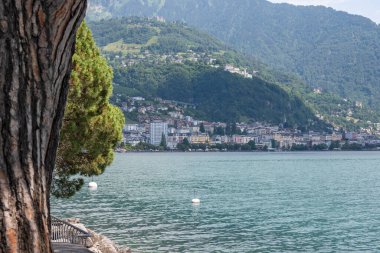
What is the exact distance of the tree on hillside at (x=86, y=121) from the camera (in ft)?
59.0

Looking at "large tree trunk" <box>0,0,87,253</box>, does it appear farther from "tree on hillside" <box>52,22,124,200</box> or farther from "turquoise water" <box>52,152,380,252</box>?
"turquoise water" <box>52,152,380,252</box>

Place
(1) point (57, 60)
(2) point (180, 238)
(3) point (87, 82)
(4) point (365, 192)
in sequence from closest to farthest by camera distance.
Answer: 1. (1) point (57, 60)
2. (3) point (87, 82)
3. (2) point (180, 238)
4. (4) point (365, 192)

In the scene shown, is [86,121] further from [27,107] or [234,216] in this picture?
[234,216]

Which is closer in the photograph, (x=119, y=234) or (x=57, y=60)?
(x=57, y=60)

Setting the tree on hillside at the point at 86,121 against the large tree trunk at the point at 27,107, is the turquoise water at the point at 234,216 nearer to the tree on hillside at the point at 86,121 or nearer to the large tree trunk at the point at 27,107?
the tree on hillside at the point at 86,121

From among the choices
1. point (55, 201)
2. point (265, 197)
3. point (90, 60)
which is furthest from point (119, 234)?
point (265, 197)

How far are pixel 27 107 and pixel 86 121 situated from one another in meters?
15.0

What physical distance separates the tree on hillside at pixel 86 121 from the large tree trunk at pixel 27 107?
13.2 meters

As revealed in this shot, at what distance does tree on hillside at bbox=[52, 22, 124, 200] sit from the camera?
59.0 ft

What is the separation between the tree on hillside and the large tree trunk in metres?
13.2

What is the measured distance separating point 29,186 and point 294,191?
66.1 metres

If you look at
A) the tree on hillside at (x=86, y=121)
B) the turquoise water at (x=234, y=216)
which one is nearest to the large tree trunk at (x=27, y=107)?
the tree on hillside at (x=86, y=121)

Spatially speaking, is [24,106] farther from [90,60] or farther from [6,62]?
[90,60]

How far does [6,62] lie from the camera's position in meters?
3.76
